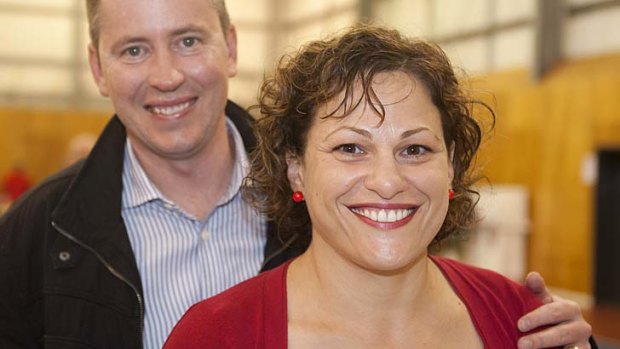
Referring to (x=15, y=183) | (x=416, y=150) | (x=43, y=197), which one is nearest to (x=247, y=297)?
(x=416, y=150)

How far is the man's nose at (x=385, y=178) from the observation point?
1.75m

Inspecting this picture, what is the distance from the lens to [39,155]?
47.4 feet

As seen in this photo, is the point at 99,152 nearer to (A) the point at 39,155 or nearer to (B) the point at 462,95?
(B) the point at 462,95

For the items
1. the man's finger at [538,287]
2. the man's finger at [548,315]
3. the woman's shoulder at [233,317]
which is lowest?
the man's finger at [548,315]

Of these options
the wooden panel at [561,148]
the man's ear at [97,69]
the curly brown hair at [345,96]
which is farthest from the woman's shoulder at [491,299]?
→ the wooden panel at [561,148]

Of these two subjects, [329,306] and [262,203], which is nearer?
[329,306]

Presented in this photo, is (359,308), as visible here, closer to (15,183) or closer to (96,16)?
(96,16)

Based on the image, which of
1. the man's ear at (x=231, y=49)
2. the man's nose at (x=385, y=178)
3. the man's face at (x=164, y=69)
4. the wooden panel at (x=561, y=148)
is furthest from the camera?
the wooden panel at (x=561, y=148)

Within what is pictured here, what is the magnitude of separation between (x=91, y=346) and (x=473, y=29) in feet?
31.6

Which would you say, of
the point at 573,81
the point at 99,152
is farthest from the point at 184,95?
the point at 573,81

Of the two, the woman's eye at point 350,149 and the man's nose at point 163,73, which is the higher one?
the man's nose at point 163,73

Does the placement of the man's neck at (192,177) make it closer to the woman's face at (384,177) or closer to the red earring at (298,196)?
the red earring at (298,196)

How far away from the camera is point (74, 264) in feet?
7.32

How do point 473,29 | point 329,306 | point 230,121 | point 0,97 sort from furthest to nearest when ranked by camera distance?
point 0,97, point 473,29, point 230,121, point 329,306
